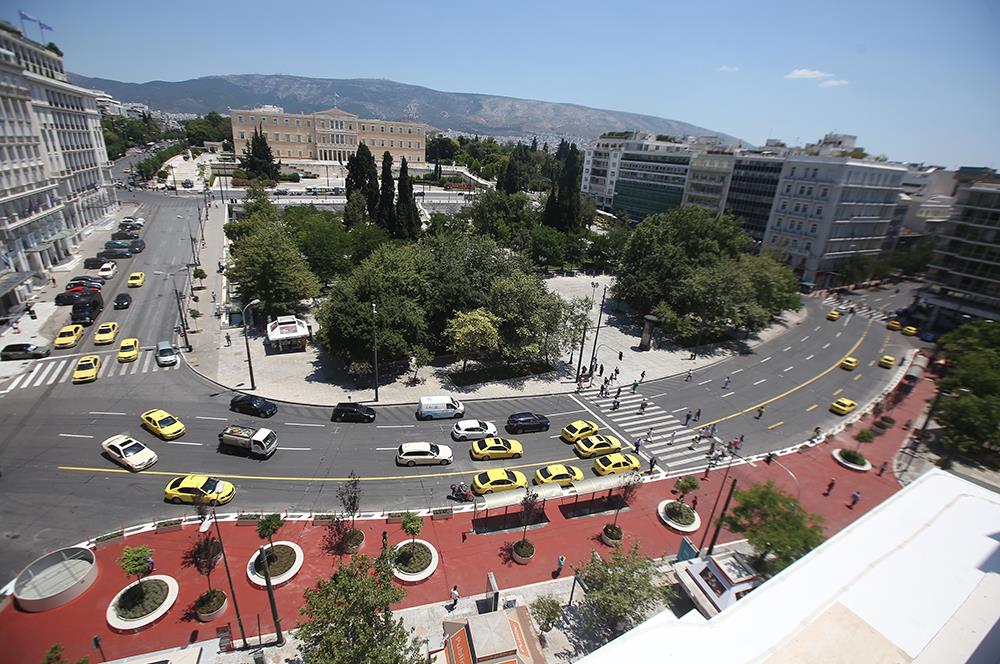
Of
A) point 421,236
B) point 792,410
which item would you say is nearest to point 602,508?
point 792,410

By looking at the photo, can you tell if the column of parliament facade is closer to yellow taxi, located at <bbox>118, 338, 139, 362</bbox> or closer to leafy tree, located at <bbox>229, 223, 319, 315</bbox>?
leafy tree, located at <bbox>229, 223, 319, 315</bbox>

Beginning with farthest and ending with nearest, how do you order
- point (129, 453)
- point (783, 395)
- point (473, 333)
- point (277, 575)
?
point (783, 395)
point (473, 333)
point (129, 453)
point (277, 575)

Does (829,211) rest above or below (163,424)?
above

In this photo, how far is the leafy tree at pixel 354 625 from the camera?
14.1 meters

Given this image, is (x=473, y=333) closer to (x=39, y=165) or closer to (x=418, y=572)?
(x=418, y=572)

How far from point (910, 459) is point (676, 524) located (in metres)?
23.4

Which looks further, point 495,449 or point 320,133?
point 320,133

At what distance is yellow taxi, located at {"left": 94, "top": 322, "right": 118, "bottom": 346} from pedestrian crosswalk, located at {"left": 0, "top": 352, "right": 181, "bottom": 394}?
101 inches

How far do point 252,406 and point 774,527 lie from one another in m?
33.1

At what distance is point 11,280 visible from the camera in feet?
148

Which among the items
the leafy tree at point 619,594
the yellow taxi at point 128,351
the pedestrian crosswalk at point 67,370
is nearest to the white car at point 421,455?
the leafy tree at point 619,594

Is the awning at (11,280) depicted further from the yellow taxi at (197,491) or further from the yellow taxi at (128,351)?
the yellow taxi at (197,491)

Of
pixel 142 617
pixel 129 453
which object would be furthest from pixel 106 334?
pixel 142 617

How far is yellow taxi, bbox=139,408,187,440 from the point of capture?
96.6 ft
